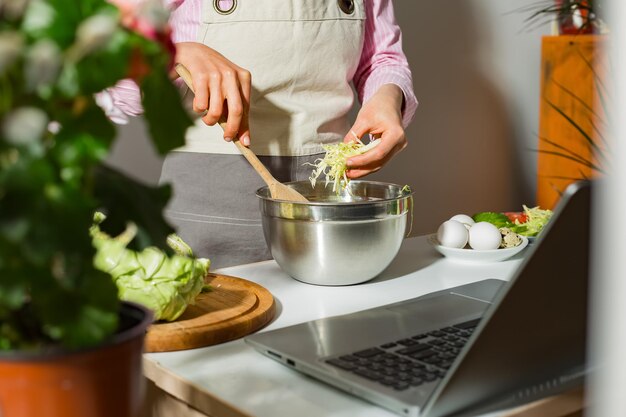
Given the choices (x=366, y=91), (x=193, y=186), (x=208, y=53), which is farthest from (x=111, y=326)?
(x=366, y=91)

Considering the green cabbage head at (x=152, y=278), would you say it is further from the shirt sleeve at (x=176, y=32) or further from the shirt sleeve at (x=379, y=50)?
the shirt sleeve at (x=379, y=50)

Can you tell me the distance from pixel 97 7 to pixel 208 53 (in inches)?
38.3

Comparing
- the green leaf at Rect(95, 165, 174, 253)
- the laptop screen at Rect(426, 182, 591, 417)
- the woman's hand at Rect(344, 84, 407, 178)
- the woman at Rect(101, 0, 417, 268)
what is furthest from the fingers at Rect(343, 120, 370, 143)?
the green leaf at Rect(95, 165, 174, 253)

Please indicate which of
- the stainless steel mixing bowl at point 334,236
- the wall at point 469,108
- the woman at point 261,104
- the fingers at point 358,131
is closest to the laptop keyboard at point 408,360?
the stainless steel mixing bowl at point 334,236

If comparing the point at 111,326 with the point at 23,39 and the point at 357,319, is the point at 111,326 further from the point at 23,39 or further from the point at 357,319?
the point at 357,319

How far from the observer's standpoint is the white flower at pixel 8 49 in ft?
1.42

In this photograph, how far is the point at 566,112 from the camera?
3303 millimetres

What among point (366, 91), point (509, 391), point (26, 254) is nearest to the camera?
point (26, 254)

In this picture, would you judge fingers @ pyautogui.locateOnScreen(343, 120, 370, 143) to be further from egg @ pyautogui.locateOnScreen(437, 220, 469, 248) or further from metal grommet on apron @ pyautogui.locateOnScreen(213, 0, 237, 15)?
metal grommet on apron @ pyautogui.locateOnScreen(213, 0, 237, 15)

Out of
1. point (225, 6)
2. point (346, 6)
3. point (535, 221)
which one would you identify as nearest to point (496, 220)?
point (535, 221)

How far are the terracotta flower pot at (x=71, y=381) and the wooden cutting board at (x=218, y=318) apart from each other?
0.44 meters

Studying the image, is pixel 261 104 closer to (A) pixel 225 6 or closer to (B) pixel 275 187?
(A) pixel 225 6

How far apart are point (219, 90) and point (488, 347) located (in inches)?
31.8

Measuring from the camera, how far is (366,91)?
6.37 ft
